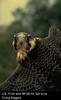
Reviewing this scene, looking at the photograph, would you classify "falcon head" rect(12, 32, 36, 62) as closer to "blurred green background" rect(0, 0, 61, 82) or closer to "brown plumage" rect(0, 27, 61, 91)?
"brown plumage" rect(0, 27, 61, 91)

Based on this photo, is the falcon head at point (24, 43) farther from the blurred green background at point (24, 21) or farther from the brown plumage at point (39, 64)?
the blurred green background at point (24, 21)

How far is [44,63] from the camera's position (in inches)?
102

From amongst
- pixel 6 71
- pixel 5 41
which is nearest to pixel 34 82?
pixel 6 71

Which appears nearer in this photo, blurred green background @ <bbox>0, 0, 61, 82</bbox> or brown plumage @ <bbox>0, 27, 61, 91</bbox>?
brown plumage @ <bbox>0, 27, 61, 91</bbox>

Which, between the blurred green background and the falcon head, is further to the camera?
the blurred green background

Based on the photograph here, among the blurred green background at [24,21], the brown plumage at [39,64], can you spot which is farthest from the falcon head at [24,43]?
the blurred green background at [24,21]

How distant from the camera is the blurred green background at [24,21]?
253 inches

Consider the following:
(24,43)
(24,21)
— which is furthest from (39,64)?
(24,21)

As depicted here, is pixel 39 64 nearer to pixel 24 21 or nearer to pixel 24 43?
pixel 24 43

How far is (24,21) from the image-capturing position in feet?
22.8

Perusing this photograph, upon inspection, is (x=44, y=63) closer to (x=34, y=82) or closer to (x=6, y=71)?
(x=34, y=82)

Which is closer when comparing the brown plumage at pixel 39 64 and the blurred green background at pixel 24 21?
the brown plumage at pixel 39 64

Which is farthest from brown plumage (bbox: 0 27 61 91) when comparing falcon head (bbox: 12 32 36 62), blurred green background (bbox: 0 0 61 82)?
blurred green background (bbox: 0 0 61 82)

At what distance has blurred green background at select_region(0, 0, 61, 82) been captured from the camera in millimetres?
6418
